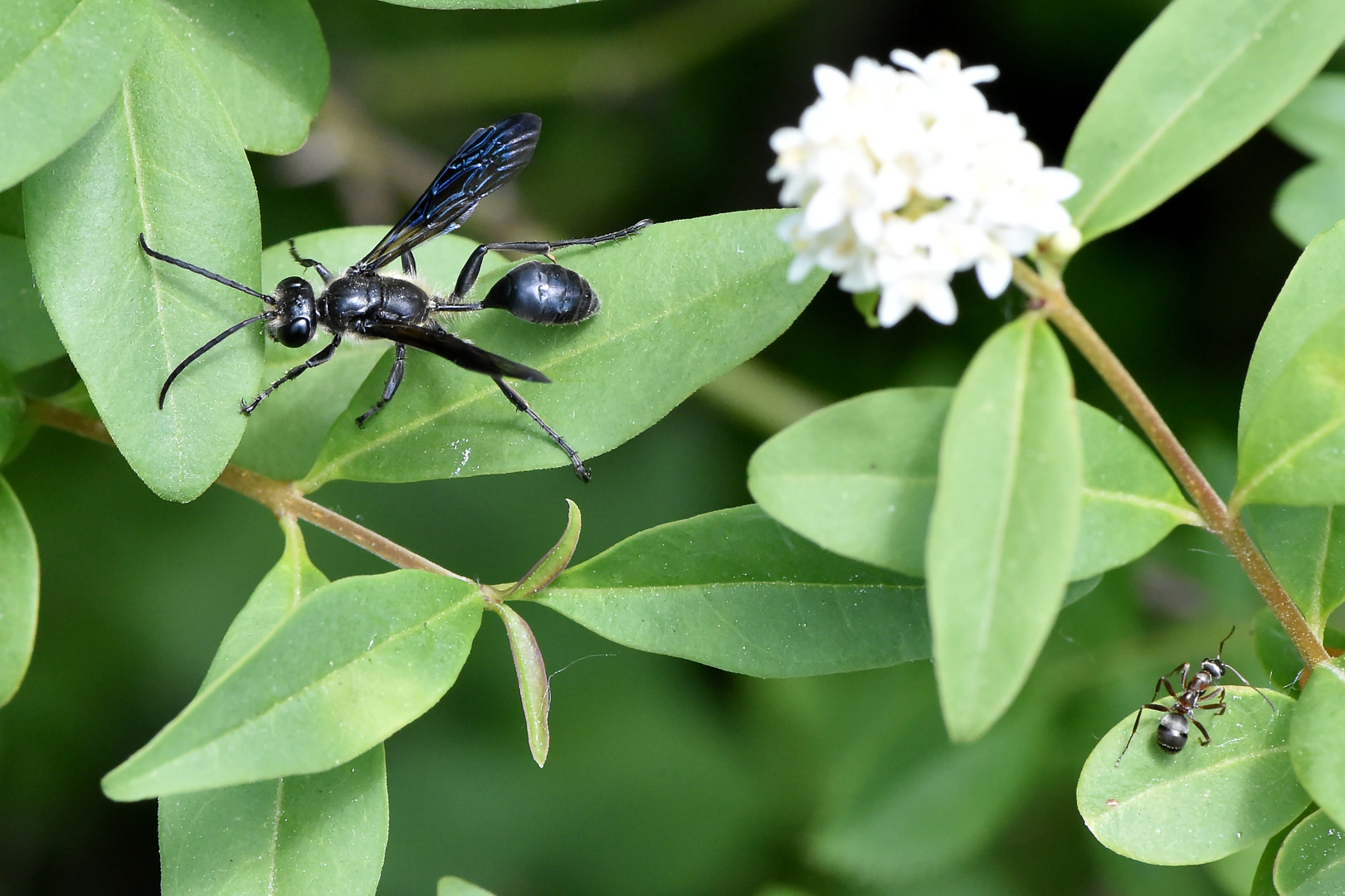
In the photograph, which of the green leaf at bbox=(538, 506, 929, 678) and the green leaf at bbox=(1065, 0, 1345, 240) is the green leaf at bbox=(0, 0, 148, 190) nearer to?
the green leaf at bbox=(538, 506, 929, 678)

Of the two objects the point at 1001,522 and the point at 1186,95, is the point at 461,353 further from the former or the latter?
the point at 1186,95

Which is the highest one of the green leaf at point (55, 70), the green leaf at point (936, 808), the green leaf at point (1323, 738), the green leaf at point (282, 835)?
the green leaf at point (55, 70)

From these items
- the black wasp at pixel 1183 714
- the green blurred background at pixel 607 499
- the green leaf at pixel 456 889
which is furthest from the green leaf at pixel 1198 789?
the green blurred background at pixel 607 499

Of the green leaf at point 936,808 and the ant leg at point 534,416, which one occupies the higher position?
the ant leg at point 534,416

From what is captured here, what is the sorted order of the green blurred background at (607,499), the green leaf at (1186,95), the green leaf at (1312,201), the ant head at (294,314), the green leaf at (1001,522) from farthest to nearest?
the green blurred background at (607,499)
the green leaf at (1312,201)
the ant head at (294,314)
the green leaf at (1186,95)
the green leaf at (1001,522)

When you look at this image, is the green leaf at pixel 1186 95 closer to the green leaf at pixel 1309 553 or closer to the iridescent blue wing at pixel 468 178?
the green leaf at pixel 1309 553

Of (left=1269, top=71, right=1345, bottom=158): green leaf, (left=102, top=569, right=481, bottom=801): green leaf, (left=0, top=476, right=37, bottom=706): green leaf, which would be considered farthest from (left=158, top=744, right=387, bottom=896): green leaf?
(left=1269, top=71, right=1345, bottom=158): green leaf

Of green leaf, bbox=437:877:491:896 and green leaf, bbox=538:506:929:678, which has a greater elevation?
green leaf, bbox=538:506:929:678

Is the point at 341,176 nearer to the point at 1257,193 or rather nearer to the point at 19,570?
the point at 19,570
